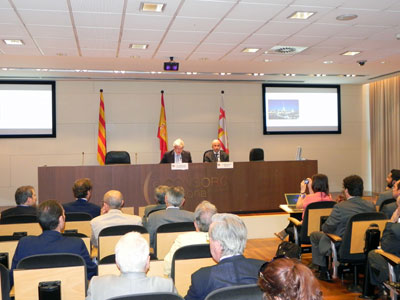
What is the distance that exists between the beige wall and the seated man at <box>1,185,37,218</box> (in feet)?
21.7

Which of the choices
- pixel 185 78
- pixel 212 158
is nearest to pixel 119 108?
pixel 185 78

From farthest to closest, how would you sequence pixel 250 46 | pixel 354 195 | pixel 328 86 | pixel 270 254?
pixel 328 86
pixel 250 46
pixel 270 254
pixel 354 195

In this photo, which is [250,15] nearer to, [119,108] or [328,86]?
[119,108]

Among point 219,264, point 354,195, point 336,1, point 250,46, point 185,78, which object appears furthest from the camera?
point 185,78

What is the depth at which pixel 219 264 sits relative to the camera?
2420mm

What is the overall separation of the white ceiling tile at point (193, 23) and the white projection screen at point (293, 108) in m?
6.54

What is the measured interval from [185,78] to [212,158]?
3671mm

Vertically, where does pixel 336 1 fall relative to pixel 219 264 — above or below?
above

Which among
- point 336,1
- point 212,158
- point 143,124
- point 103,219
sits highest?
point 336,1

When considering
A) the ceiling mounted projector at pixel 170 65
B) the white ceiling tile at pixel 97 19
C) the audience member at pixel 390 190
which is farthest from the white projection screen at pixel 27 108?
the audience member at pixel 390 190

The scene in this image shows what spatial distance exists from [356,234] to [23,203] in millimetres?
3799

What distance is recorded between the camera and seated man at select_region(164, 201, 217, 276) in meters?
3.25

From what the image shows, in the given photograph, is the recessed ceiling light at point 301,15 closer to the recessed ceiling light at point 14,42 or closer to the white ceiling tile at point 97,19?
the white ceiling tile at point 97,19

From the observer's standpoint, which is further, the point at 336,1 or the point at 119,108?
the point at 119,108
